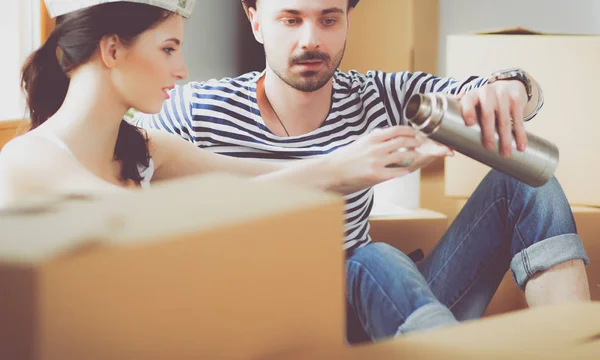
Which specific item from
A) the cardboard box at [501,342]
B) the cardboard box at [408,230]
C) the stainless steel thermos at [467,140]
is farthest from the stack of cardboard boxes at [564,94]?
the cardboard box at [501,342]

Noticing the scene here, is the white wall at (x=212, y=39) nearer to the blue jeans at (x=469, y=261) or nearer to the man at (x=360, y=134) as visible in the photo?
the man at (x=360, y=134)

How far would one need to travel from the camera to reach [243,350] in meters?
0.43

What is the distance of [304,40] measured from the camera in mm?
1530

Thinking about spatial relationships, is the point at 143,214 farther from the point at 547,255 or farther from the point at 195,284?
the point at 547,255

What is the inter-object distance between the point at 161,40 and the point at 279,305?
82cm

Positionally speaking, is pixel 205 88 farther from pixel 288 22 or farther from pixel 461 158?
pixel 461 158

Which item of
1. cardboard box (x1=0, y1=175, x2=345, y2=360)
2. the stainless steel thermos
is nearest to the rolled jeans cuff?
the stainless steel thermos

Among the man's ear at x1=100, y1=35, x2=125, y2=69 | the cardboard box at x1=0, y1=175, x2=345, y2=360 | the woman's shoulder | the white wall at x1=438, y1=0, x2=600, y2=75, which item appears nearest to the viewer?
the cardboard box at x1=0, y1=175, x2=345, y2=360

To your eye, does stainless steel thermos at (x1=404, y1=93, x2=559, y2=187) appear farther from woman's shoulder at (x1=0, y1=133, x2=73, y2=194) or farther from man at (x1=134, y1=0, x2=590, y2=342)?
woman's shoulder at (x1=0, y1=133, x2=73, y2=194)

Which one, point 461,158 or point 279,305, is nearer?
point 279,305

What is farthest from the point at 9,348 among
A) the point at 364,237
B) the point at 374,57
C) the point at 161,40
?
the point at 374,57

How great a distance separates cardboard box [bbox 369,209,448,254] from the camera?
1.82 m

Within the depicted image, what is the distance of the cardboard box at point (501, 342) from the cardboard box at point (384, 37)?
1.72 m

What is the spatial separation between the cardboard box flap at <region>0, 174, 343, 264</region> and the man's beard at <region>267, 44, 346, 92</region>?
104 centimetres
